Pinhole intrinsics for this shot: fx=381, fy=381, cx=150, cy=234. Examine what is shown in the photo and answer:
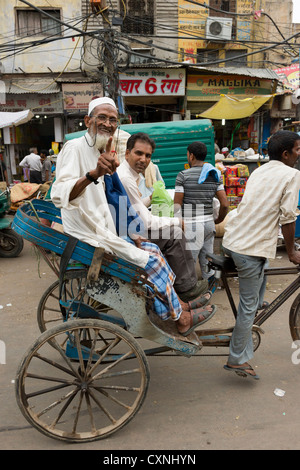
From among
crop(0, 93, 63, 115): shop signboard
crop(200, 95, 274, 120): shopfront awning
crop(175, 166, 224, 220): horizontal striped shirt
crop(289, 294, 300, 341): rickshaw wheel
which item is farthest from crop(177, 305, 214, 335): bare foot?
crop(0, 93, 63, 115): shop signboard

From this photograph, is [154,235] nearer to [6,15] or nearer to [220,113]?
[220,113]

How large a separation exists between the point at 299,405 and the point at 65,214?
2.08 metres

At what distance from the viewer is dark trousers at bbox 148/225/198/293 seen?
125 inches

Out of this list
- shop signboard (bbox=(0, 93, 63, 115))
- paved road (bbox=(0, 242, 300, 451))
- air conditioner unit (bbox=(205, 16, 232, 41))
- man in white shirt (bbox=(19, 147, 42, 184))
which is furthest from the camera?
air conditioner unit (bbox=(205, 16, 232, 41))

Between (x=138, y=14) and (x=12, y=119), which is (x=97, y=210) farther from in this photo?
(x=138, y=14)

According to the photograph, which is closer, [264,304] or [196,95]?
[264,304]

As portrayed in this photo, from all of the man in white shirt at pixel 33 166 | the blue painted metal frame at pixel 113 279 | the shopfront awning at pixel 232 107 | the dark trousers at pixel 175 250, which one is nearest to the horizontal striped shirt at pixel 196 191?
the dark trousers at pixel 175 250

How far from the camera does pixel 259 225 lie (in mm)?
2689

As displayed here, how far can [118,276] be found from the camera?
230 centimetres

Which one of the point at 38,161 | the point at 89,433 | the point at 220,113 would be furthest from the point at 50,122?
the point at 89,433

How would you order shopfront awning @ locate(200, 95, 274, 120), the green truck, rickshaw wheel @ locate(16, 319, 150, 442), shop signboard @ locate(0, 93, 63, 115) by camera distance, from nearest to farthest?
rickshaw wheel @ locate(16, 319, 150, 442) → the green truck → shopfront awning @ locate(200, 95, 274, 120) → shop signboard @ locate(0, 93, 63, 115)

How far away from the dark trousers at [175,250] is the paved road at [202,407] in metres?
0.70

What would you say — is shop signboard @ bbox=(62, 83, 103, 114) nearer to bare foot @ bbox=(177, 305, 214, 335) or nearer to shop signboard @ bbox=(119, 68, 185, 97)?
shop signboard @ bbox=(119, 68, 185, 97)

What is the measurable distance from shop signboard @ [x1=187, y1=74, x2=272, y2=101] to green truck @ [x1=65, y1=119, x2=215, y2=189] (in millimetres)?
9355
